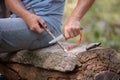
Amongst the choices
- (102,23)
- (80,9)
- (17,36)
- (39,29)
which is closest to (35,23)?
(39,29)

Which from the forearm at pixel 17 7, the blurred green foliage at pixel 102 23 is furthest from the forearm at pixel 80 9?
the blurred green foliage at pixel 102 23

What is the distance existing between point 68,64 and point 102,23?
4.60 metres

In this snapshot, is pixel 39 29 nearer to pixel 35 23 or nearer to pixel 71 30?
pixel 35 23

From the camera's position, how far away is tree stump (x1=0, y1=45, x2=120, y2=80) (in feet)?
6.95

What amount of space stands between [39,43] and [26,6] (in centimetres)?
26

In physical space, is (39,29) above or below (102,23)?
above

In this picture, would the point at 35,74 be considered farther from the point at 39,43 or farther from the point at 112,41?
the point at 112,41

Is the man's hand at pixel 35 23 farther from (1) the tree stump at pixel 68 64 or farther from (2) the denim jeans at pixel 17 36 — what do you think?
(1) the tree stump at pixel 68 64

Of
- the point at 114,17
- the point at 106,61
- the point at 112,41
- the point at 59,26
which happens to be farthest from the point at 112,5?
the point at 106,61

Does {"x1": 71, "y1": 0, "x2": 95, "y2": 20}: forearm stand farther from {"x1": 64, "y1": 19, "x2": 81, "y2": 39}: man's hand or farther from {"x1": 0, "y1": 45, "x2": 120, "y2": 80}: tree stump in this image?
{"x1": 0, "y1": 45, "x2": 120, "y2": 80}: tree stump

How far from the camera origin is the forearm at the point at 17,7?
7.79ft

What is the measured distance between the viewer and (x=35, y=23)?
7.57 feet

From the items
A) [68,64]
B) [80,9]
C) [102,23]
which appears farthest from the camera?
[102,23]

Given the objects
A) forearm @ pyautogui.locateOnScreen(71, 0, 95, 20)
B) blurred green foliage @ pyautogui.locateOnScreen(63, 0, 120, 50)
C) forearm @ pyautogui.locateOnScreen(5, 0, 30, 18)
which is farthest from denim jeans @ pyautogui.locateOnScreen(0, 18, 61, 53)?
blurred green foliage @ pyautogui.locateOnScreen(63, 0, 120, 50)
